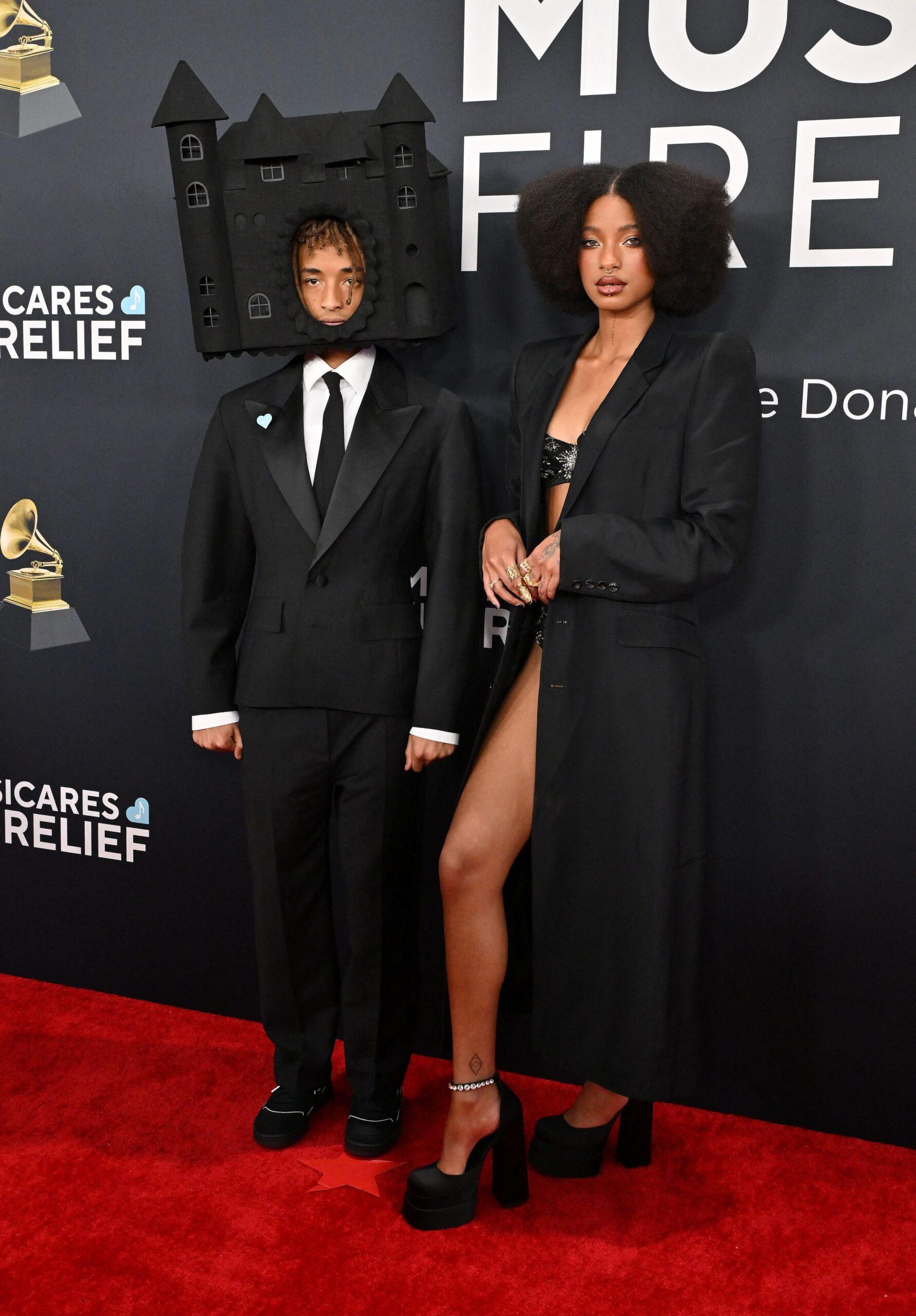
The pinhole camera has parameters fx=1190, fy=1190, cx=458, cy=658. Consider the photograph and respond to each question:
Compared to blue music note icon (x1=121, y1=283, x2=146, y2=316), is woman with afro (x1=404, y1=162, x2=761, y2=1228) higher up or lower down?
lower down

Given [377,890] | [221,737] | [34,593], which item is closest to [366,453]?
[221,737]

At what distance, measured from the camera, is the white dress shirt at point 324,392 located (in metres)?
2.58

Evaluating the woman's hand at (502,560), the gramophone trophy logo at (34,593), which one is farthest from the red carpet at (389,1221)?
the woman's hand at (502,560)

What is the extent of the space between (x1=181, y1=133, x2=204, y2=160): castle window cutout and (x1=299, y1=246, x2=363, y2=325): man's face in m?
0.31

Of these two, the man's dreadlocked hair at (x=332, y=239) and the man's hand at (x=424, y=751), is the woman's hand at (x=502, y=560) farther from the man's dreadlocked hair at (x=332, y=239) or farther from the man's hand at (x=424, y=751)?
the man's dreadlocked hair at (x=332, y=239)

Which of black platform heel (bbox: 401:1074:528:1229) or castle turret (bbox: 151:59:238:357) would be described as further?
castle turret (bbox: 151:59:238:357)

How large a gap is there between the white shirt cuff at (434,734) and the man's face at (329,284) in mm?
869

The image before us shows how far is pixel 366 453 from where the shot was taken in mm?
2529

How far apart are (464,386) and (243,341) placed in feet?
1.94

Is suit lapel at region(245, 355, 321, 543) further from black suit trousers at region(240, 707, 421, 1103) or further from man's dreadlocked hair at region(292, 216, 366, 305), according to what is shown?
black suit trousers at region(240, 707, 421, 1103)

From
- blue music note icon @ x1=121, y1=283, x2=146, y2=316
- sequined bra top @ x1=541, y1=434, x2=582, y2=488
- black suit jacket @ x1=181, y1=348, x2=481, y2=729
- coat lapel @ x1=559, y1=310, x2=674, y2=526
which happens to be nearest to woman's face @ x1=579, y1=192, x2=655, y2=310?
coat lapel @ x1=559, y1=310, x2=674, y2=526

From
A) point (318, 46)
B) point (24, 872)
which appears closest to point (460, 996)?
point (24, 872)

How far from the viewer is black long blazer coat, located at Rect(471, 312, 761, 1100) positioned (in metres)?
2.30

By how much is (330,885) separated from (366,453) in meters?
0.97
